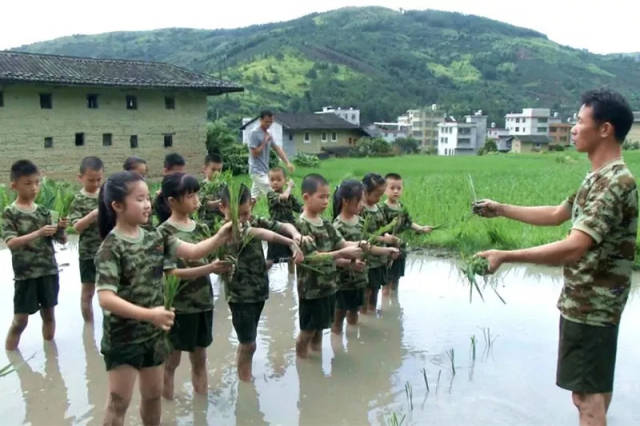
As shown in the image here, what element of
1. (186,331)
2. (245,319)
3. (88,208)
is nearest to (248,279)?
(245,319)

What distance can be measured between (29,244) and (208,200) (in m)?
2.09

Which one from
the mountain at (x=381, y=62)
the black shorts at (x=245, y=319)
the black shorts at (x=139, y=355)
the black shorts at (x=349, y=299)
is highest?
the mountain at (x=381, y=62)

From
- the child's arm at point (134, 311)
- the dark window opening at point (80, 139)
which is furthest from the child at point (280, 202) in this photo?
the dark window opening at point (80, 139)

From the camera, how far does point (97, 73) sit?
24984 millimetres

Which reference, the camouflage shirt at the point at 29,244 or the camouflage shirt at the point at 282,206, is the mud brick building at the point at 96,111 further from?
the camouflage shirt at the point at 29,244

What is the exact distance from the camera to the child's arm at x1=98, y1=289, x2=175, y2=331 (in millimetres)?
3051

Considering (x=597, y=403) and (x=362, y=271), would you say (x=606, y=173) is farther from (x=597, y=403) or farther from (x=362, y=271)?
(x=362, y=271)

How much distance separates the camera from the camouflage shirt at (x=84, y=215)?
226 inches

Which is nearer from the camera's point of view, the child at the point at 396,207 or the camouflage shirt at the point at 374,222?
the camouflage shirt at the point at 374,222

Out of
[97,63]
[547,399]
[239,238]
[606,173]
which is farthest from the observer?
[97,63]

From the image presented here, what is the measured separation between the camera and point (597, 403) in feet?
10.5

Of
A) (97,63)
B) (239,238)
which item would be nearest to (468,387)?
(239,238)

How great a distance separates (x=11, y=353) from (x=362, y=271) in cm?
318

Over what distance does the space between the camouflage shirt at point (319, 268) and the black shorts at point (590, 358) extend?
199 centimetres
